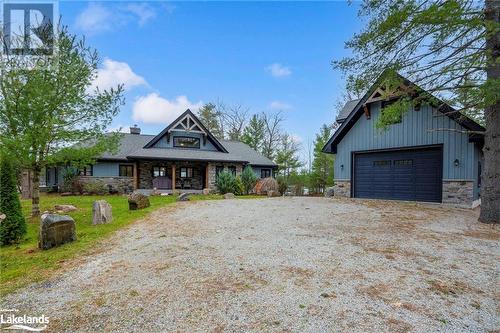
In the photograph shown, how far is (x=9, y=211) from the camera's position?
6207 millimetres

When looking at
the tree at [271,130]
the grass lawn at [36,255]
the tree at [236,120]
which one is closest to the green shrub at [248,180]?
the grass lawn at [36,255]

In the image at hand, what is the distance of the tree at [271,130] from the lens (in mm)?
33812

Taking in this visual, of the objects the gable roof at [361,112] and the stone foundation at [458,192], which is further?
the stone foundation at [458,192]

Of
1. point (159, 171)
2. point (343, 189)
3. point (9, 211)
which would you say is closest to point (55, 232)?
point (9, 211)

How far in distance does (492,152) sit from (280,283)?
26.8ft

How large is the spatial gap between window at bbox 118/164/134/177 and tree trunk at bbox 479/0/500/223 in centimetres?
1948

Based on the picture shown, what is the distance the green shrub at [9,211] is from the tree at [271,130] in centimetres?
2848

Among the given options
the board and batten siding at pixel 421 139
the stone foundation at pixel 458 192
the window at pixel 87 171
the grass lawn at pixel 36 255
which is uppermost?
the board and batten siding at pixel 421 139

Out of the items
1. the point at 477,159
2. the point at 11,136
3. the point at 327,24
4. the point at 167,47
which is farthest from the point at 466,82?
the point at 11,136

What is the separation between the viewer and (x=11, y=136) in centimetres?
779

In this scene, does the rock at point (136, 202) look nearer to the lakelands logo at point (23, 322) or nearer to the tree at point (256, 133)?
the lakelands logo at point (23, 322)

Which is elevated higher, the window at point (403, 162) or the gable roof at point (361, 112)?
the gable roof at point (361, 112)

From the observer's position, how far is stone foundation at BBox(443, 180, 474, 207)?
33.2 ft

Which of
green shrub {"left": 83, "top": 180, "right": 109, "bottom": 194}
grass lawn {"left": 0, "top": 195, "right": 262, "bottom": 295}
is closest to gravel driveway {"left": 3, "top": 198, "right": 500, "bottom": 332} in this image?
grass lawn {"left": 0, "top": 195, "right": 262, "bottom": 295}
